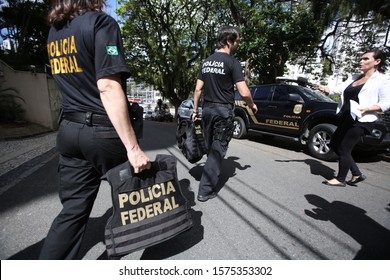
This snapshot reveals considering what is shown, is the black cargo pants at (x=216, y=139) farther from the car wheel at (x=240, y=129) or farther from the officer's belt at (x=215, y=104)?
the car wheel at (x=240, y=129)

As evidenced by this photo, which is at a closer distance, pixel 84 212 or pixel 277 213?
pixel 84 212

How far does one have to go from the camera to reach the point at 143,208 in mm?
1505

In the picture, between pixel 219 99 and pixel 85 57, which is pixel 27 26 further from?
pixel 85 57

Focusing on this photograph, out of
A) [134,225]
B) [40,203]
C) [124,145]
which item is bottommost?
[40,203]

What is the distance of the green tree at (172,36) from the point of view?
18562mm

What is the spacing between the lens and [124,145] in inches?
55.5

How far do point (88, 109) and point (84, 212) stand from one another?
670 mm

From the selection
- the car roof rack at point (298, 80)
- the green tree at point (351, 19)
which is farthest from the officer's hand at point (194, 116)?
the green tree at point (351, 19)

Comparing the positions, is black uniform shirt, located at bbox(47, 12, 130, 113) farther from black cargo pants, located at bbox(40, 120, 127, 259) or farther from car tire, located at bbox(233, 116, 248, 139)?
car tire, located at bbox(233, 116, 248, 139)

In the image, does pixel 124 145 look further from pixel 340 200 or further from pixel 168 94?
pixel 168 94

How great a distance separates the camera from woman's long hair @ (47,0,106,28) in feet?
4.38

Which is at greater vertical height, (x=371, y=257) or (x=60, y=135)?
(x=60, y=135)

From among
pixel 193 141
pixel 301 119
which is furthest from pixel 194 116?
pixel 301 119

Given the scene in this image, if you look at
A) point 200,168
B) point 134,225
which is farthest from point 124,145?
point 200,168
